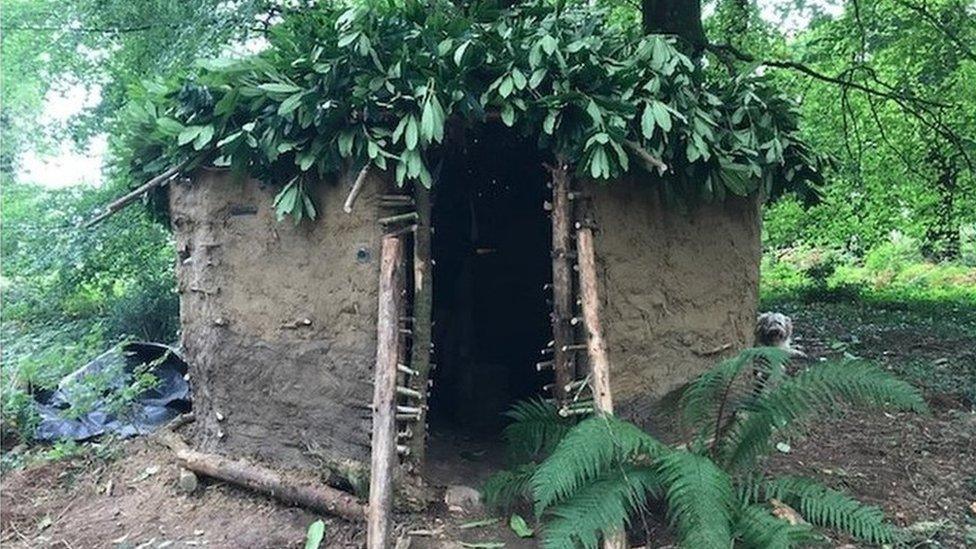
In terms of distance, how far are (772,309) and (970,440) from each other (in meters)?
5.93

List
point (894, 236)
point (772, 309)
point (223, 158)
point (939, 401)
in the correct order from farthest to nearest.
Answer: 1. point (894, 236)
2. point (772, 309)
3. point (939, 401)
4. point (223, 158)

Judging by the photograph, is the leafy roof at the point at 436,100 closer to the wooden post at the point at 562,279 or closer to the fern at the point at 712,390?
the wooden post at the point at 562,279

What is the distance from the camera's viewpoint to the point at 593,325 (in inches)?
152

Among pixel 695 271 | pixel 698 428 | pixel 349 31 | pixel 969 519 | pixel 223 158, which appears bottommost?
pixel 969 519

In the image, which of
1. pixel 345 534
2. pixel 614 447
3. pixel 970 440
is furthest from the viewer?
pixel 970 440

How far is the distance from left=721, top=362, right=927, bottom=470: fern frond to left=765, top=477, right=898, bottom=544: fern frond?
211mm

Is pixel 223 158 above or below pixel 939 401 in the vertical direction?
above

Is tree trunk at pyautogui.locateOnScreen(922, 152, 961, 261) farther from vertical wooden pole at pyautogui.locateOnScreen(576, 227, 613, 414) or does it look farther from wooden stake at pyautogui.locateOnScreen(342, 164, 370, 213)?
wooden stake at pyautogui.locateOnScreen(342, 164, 370, 213)

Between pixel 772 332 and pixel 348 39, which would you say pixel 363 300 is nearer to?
pixel 348 39

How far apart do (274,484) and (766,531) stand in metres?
2.53

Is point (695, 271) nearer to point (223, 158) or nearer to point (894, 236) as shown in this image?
point (223, 158)

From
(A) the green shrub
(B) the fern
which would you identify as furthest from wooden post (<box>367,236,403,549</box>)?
(A) the green shrub

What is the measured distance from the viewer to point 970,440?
4996 mm

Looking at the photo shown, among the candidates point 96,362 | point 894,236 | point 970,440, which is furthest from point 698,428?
point 894,236
